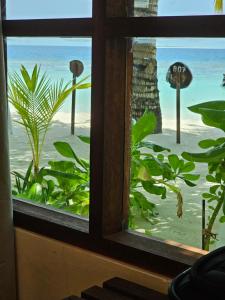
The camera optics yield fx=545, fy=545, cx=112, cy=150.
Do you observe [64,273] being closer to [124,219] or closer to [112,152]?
[124,219]

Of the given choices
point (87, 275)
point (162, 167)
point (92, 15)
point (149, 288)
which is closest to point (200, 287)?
point (149, 288)

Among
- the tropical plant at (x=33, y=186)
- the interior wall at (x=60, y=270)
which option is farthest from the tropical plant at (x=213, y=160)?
the tropical plant at (x=33, y=186)

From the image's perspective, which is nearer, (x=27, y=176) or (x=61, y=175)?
(x=61, y=175)

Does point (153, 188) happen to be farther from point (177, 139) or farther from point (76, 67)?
point (76, 67)

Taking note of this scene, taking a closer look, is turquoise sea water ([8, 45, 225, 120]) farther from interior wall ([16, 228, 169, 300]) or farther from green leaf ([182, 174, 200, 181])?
interior wall ([16, 228, 169, 300])

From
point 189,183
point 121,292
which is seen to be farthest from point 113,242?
point 189,183

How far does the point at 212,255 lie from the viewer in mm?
1326

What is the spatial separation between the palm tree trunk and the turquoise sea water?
0.03 metres

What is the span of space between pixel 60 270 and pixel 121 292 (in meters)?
0.42

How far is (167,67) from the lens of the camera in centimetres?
180

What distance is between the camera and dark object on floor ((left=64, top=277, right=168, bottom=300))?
1706 mm

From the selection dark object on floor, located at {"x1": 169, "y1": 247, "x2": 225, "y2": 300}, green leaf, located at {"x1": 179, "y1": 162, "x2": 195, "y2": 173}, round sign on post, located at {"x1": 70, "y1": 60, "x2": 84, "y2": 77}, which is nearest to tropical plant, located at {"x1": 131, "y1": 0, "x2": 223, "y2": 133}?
green leaf, located at {"x1": 179, "y1": 162, "x2": 195, "y2": 173}

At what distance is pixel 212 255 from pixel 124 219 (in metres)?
0.71

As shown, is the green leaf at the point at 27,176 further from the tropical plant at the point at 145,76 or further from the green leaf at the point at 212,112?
the green leaf at the point at 212,112
